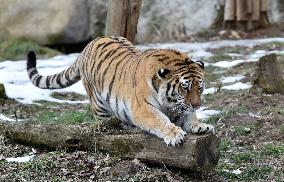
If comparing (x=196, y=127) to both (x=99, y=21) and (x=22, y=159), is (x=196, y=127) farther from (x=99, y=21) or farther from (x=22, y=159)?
(x=99, y=21)

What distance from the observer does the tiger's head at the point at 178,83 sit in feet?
15.9

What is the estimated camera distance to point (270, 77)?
26.3 ft

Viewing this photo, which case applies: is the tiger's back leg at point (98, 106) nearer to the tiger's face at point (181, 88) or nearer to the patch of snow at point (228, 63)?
the tiger's face at point (181, 88)

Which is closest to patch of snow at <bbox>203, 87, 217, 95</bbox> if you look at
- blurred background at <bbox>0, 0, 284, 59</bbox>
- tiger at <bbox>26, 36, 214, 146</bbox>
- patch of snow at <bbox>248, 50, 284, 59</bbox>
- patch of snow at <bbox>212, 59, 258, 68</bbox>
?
patch of snow at <bbox>212, 59, 258, 68</bbox>

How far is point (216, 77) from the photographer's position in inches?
382

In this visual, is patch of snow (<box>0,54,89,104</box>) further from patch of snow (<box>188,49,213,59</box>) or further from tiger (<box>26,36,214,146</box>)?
tiger (<box>26,36,214,146</box>)

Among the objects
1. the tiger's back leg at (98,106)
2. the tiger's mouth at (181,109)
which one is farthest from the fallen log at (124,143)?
the tiger's back leg at (98,106)

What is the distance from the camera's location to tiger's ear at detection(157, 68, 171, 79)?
4.94 m

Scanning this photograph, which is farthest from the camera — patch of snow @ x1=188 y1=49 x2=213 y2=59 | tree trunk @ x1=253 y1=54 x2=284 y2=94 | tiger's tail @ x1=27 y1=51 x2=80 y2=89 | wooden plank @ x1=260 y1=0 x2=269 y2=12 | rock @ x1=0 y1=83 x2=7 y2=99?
wooden plank @ x1=260 y1=0 x2=269 y2=12

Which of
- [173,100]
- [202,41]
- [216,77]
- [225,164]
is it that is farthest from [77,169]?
[202,41]

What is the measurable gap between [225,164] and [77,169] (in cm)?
128

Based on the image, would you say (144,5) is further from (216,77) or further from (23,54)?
(216,77)

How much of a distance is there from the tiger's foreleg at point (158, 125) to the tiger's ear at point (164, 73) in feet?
0.86

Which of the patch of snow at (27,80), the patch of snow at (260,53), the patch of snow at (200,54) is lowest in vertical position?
the patch of snow at (27,80)
